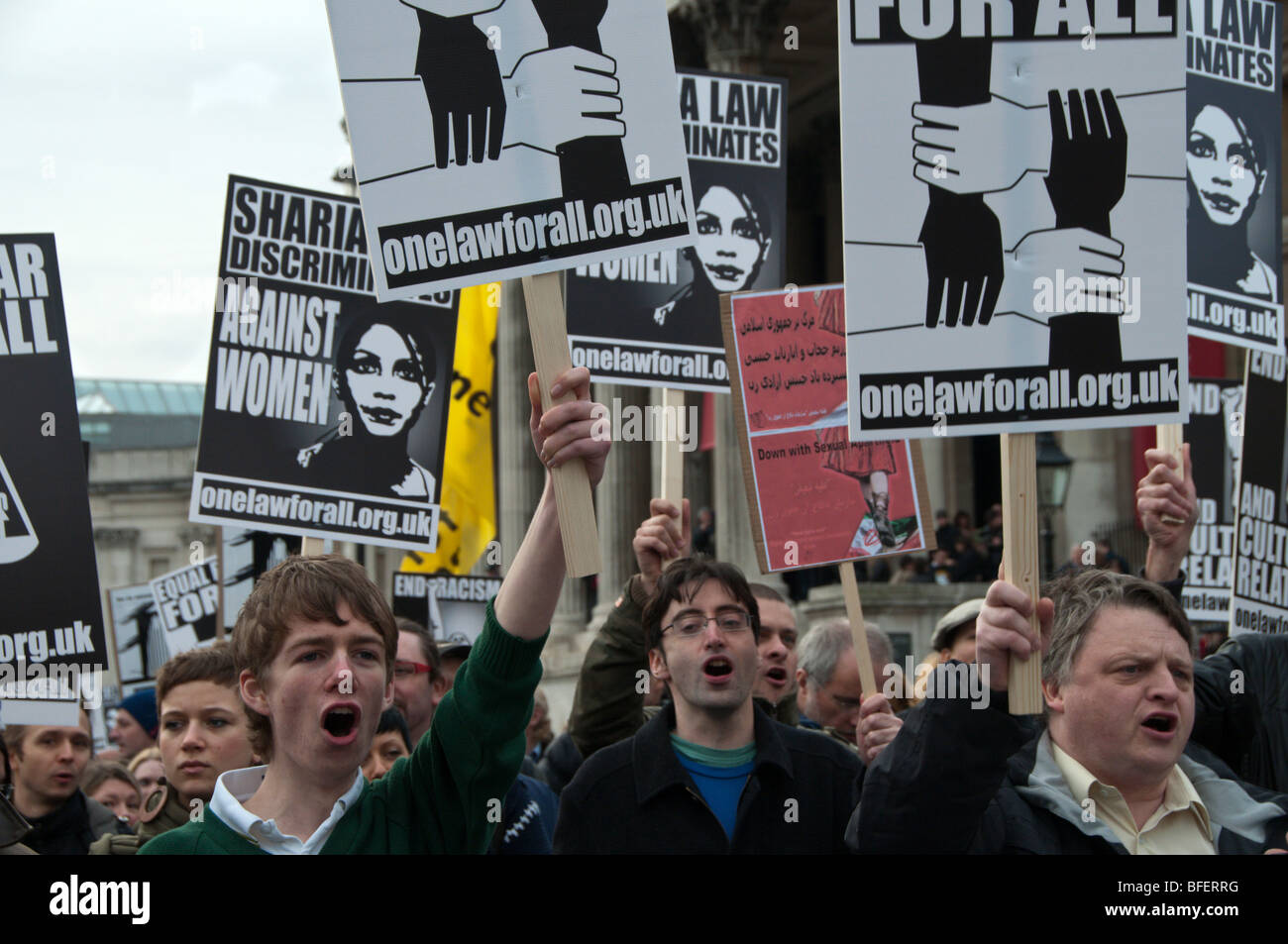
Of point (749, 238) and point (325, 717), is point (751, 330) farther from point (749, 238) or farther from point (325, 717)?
point (325, 717)

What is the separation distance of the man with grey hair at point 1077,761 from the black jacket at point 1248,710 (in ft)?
2.72

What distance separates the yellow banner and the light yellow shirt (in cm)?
1094

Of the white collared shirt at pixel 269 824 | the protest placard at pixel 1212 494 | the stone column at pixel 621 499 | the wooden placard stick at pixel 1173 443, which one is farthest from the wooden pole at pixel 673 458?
the stone column at pixel 621 499

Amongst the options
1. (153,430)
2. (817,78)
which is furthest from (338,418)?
(153,430)

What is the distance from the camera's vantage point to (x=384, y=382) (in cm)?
886

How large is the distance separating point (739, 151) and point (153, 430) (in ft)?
296

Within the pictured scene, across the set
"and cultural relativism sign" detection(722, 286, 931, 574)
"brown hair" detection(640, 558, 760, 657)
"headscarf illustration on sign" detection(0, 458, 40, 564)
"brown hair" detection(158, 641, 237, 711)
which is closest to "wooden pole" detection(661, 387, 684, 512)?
"and cultural relativism sign" detection(722, 286, 931, 574)

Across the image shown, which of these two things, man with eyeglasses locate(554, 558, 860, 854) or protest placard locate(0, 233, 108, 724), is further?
protest placard locate(0, 233, 108, 724)

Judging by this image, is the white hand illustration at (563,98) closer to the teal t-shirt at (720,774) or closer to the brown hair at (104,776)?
the teal t-shirt at (720,774)

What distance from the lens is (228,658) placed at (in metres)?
5.78

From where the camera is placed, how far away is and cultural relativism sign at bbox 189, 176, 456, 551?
27.4ft

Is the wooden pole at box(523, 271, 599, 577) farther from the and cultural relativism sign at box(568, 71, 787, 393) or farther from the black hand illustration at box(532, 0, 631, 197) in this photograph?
the and cultural relativism sign at box(568, 71, 787, 393)

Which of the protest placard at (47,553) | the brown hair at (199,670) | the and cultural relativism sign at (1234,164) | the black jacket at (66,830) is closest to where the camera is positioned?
the brown hair at (199,670)

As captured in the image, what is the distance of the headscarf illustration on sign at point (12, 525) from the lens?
6.20m
